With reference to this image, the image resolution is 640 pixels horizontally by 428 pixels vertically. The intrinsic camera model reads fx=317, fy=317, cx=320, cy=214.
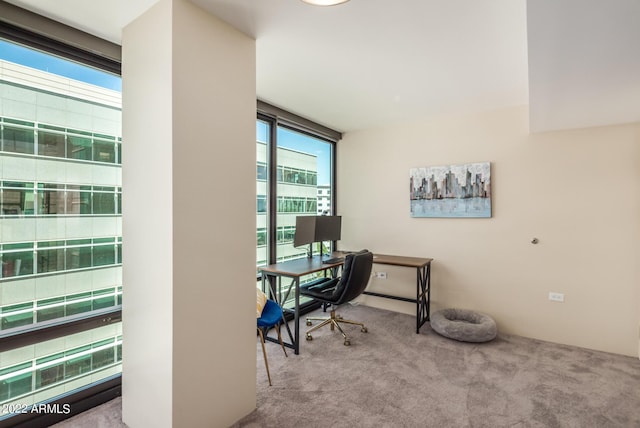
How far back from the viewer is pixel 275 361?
288 centimetres

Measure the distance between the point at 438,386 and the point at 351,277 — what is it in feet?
3.95

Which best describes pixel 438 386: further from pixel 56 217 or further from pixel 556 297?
pixel 56 217

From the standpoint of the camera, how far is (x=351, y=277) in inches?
128

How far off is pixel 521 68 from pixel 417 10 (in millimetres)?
1291

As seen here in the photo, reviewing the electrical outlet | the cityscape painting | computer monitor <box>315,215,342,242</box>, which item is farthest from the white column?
the electrical outlet

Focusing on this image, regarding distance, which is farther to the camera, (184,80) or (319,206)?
(319,206)

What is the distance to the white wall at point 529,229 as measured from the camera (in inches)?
121

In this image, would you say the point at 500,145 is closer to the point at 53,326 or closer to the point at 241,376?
the point at 241,376

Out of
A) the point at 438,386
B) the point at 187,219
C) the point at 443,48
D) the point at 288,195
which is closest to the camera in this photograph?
the point at 187,219

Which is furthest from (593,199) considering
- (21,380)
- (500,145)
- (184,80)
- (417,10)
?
(21,380)

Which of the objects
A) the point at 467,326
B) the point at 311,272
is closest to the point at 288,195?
the point at 311,272

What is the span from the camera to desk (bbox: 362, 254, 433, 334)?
3.61 meters

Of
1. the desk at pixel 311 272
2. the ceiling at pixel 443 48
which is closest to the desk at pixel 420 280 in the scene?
the desk at pixel 311 272

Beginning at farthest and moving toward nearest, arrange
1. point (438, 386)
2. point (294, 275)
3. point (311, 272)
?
point (311, 272), point (294, 275), point (438, 386)
